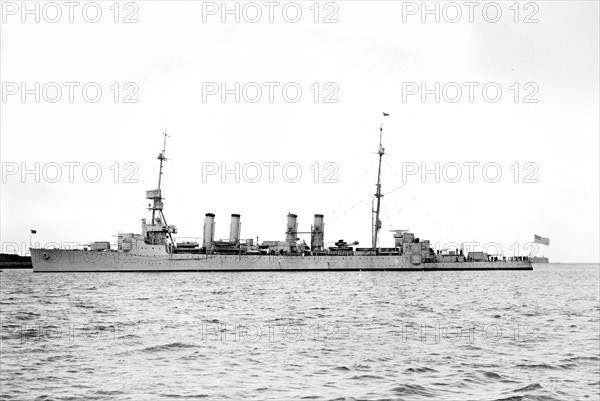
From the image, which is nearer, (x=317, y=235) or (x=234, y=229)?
(x=234, y=229)

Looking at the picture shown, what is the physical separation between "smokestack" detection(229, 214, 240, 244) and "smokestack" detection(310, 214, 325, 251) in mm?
8750

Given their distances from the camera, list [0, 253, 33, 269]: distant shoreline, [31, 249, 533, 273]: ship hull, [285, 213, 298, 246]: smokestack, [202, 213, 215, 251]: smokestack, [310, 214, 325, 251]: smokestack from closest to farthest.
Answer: [31, 249, 533, 273]: ship hull → [202, 213, 215, 251]: smokestack → [285, 213, 298, 246]: smokestack → [310, 214, 325, 251]: smokestack → [0, 253, 33, 269]: distant shoreline

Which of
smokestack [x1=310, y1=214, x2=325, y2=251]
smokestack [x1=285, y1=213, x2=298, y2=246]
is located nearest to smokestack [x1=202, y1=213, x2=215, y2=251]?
smokestack [x1=285, y1=213, x2=298, y2=246]

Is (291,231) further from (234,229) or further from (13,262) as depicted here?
(13,262)

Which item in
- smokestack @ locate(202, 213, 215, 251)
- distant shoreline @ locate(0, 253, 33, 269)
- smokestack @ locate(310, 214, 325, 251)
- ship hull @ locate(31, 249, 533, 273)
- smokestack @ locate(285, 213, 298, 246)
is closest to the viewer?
ship hull @ locate(31, 249, 533, 273)

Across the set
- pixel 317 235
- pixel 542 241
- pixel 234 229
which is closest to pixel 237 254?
pixel 234 229

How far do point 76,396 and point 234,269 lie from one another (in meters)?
52.5

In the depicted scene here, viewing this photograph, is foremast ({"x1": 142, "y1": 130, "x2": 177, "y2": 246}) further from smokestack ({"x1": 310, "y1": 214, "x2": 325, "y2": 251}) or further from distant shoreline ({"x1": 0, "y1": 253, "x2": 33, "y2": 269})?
distant shoreline ({"x1": 0, "y1": 253, "x2": 33, "y2": 269})

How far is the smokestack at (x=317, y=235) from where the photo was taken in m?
66.8

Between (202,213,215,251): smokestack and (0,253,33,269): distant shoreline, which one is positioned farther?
(0,253,33,269): distant shoreline

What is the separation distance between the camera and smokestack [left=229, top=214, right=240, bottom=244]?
203 feet

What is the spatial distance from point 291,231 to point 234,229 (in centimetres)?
706

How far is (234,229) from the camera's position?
61.8m

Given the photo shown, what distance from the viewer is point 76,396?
853 centimetres
